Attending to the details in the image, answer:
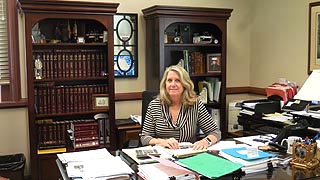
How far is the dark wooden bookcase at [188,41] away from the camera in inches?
147

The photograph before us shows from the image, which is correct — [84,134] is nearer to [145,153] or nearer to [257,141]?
[145,153]

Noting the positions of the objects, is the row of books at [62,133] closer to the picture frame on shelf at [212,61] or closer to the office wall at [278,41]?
the picture frame on shelf at [212,61]

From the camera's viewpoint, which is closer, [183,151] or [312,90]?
[312,90]

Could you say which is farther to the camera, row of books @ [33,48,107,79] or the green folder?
row of books @ [33,48,107,79]

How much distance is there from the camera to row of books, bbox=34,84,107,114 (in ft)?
11.4

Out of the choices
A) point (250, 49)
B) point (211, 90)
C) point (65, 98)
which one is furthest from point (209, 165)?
point (250, 49)

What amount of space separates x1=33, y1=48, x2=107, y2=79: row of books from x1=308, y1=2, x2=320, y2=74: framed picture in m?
2.10

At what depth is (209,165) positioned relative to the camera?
1864mm

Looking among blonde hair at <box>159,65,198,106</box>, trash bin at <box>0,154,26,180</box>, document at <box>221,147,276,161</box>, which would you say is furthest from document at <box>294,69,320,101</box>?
trash bin at <box>0,154,26,180</box>

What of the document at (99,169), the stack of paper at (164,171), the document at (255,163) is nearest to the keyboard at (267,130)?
the document at (255,163)

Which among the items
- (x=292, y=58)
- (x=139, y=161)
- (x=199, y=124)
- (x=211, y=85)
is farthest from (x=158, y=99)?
(x=292, y=58)

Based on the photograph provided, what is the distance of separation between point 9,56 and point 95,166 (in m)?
2.17

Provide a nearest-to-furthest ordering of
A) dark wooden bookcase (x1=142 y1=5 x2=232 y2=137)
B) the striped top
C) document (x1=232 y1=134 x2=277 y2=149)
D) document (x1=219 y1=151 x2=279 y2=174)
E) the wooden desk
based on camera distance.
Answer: document (x1=219 y1=151 x2=279 y2=174)
document (x1=232 y1=134 x2=277 y2=149)
the striped top
the wooden desk
dark wooden bookcase (x1=142 y1=5 x2=232 y2=137)

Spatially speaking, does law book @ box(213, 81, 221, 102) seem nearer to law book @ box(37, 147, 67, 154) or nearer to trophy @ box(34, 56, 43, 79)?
law book @ box(37, 147, 67, 154)
